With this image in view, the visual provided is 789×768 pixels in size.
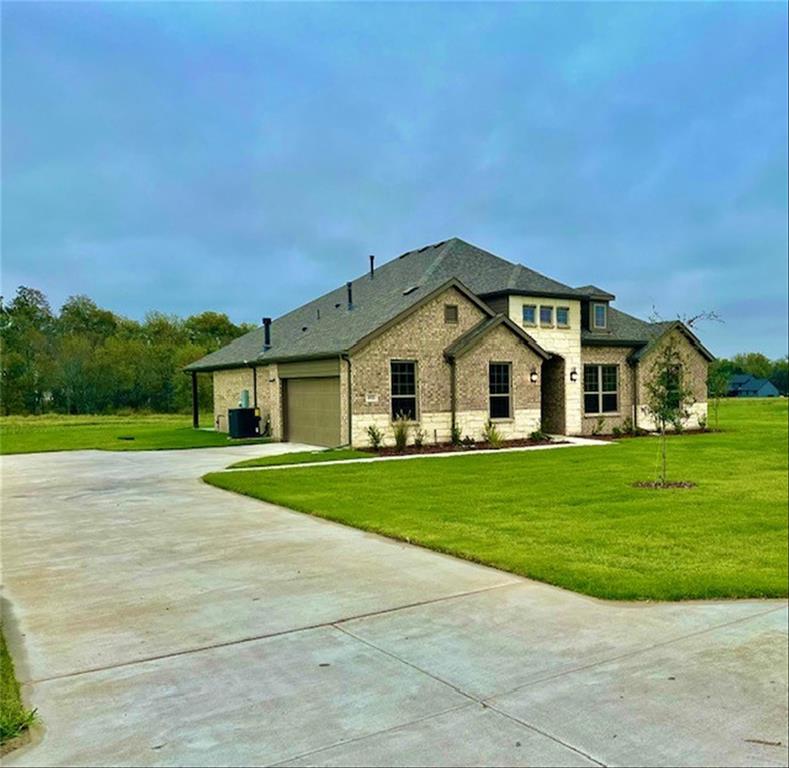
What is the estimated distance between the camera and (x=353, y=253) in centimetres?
3522

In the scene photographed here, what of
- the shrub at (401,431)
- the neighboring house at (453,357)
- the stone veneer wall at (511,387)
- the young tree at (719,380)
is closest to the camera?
the young tree at (719,380)

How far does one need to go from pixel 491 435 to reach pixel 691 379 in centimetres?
895

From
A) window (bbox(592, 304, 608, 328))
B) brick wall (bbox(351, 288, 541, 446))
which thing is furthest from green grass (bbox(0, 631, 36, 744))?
window (bbox(592, 304, 608, 328))

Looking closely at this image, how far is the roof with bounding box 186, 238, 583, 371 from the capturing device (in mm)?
18672

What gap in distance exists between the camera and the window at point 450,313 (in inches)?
733

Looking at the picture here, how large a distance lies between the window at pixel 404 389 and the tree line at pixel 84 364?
27556 mm

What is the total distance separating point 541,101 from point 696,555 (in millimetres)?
4020

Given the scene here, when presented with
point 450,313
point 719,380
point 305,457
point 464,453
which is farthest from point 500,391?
point 719,380

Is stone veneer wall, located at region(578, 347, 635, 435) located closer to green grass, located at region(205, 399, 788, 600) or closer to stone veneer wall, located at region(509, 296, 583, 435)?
stone veneer wall, located at region(509, 296, 583, 435)

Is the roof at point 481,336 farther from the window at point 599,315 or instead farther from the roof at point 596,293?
the window at point 599,315

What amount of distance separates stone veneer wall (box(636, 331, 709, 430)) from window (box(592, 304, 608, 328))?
73.0 inches

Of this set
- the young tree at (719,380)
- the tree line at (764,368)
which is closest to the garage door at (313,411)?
the young tree at (719,380)

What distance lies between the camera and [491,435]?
61.4ft

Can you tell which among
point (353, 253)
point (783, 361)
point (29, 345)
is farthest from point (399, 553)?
point (29, 345)
